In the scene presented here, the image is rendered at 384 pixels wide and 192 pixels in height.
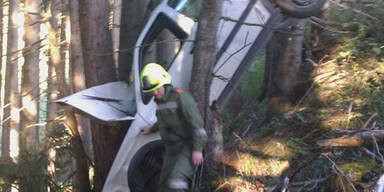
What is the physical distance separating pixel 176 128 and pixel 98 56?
8.35ft

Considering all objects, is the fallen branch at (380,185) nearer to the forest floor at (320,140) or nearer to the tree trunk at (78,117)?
the forest floor at (320,140)

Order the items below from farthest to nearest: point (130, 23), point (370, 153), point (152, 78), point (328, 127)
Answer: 1. point (130, 23)
2. point (328, 127)
3. point (370, 153)
4. point (152, 78)

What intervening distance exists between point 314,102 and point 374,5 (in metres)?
2.34

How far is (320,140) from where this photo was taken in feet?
18.6

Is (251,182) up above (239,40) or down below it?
below

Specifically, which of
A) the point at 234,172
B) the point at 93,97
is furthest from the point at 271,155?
the point at 93,97

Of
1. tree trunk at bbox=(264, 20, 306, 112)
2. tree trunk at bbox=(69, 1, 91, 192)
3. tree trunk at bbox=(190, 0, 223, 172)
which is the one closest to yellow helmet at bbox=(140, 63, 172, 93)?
tree trunk at bbox=(190, 0, 223, 172)

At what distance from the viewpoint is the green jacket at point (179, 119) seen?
15.9 feet

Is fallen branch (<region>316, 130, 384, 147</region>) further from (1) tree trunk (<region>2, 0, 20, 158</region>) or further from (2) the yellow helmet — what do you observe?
(1) tree trunk (<region>2, 0, 20, 158</region>)

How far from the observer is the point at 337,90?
6.91 meters

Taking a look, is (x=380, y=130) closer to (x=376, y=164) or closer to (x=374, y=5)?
(x=376, y=164)

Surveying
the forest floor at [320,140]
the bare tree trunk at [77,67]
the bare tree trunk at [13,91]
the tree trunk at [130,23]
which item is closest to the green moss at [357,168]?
the forest floor at [320,140]

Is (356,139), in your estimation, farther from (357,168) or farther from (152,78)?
(152,78)

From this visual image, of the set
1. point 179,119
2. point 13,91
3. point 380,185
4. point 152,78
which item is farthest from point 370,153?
point 13,91
